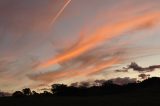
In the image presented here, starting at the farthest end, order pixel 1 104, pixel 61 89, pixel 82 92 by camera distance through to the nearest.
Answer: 1. pixel 82 92
2. pixel 61 89
3. pixel 1 104

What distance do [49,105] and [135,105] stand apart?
1531cm

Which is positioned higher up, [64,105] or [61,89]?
[61,89]

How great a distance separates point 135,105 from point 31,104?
1854 centimetres

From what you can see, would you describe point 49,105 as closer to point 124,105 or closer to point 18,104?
point 18,104

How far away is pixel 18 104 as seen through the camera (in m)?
69.4

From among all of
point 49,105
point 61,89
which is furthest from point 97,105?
point 61,89

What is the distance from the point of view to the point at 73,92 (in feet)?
568

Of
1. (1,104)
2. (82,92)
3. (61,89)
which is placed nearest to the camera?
(1,104)

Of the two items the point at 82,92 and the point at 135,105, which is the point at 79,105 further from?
the point at 82,92

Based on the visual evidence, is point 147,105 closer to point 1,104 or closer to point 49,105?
point 49,105

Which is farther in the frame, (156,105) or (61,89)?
(61,89)

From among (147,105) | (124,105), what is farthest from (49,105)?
(147,105)

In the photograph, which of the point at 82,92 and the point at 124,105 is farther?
the point at 82,92

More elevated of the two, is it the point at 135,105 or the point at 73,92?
the point at 73,92
